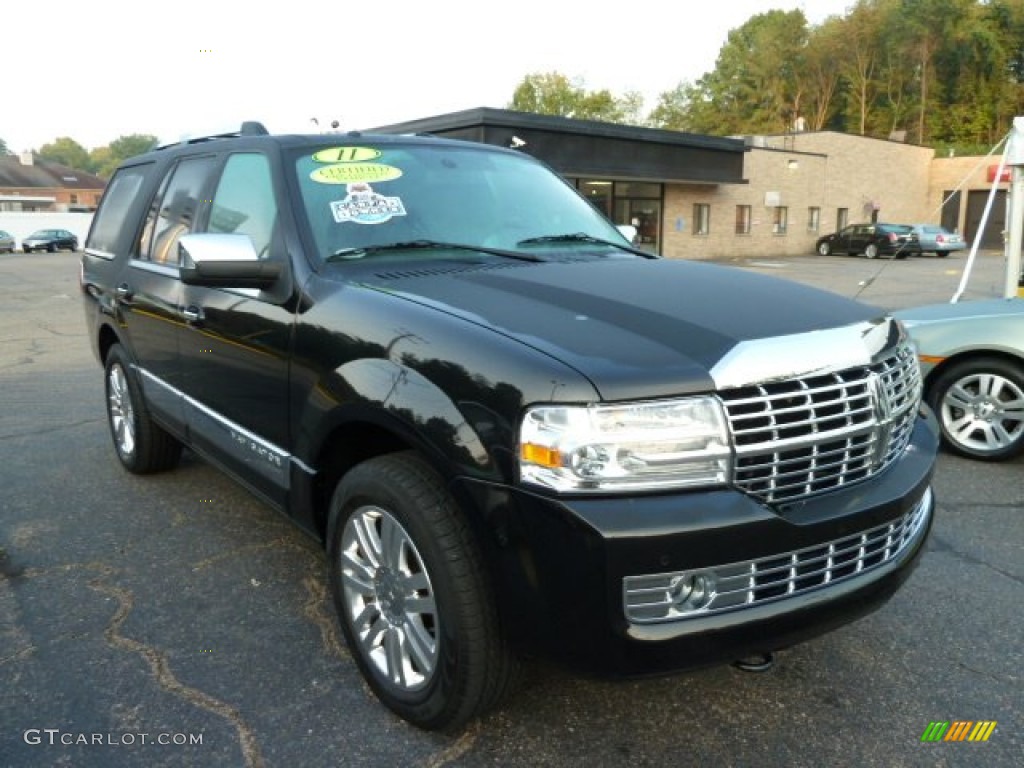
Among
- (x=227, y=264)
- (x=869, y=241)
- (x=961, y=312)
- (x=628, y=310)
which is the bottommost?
(x=869, y=241)

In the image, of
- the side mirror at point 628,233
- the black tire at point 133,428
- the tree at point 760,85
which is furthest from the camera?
the tree at point 760,85

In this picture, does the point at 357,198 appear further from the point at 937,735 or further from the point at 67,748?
the point at 937,735

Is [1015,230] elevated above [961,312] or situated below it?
above

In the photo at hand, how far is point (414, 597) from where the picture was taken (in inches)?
96.8

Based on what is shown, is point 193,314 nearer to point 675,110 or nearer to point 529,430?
point 529,430

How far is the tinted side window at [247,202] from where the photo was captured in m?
3.26

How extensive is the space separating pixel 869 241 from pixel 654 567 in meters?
36.5

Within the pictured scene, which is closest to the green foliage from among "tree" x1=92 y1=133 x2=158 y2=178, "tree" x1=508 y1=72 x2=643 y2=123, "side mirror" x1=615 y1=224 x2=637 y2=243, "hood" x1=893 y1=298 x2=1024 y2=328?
"tree" x1=508 y1=72 x2=643 y2=123

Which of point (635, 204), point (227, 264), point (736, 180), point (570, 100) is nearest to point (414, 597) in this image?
point (227, 264)

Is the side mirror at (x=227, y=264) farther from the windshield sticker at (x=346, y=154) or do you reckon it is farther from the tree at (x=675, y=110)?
the tree at (x=675, y=110)

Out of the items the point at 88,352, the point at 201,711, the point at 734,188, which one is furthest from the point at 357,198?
the point at 734,188

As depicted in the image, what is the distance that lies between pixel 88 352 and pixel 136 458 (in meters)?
6.16

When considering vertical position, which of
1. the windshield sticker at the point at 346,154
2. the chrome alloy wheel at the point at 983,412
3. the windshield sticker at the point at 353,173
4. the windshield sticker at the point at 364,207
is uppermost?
the windshield sticker at the point at 346,154

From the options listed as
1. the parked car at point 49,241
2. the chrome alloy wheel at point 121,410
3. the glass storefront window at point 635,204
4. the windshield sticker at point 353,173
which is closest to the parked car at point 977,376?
the windshield sticker at point 353,173
